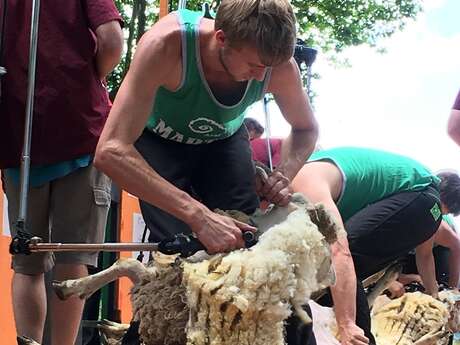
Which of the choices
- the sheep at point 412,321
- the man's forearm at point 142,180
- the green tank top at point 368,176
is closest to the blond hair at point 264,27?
the man's forearm at point 142,180

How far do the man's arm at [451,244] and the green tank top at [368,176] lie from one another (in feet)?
4.95

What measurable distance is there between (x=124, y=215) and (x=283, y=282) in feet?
11.0

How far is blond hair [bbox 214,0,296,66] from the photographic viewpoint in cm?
201

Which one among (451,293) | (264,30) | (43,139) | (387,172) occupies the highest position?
(264,30)

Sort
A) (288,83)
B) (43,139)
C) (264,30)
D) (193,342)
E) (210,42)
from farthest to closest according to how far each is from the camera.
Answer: (43,139) < (288,83) < (210,42) < (264,30) < (193,342)

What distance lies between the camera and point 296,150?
260 cm

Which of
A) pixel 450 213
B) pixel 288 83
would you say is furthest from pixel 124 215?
pixel 288 83

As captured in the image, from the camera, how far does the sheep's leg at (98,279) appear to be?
221 cm

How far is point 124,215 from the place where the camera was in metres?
5.04

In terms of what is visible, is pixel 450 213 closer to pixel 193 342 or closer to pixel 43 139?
pixel 43 139

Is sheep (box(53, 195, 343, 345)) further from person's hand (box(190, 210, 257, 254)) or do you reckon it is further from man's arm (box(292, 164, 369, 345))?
man's arm (box(292, 164, 369, 345))

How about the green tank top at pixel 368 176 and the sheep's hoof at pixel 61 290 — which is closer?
the sheep's hoof at pixel 61 290

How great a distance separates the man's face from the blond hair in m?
0.02

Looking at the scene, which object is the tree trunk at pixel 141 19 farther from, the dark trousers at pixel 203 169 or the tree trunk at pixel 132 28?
the dark trousers at pixel 203 169
